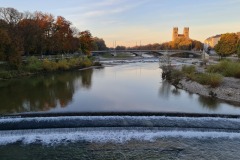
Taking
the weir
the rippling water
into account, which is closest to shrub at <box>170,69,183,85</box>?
the rippling water

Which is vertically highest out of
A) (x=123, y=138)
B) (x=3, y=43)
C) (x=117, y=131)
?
(x=3, y=43)

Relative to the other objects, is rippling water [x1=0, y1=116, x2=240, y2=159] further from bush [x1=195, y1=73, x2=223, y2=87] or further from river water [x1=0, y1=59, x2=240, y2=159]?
bush [x1=195, y1=73, x2=223, y2=87]

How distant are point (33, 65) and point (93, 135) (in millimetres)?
27542

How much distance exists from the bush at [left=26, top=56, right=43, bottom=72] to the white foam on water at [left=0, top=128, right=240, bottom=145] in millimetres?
25593

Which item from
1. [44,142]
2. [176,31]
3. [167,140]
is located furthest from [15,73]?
[176,31]

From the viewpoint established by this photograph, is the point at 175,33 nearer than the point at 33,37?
No

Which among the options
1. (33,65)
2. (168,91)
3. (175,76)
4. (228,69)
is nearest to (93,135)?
(168,91)

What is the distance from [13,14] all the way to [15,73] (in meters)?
21.0

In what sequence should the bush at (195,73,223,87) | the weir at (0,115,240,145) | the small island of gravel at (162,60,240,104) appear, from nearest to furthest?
the weir at (0,115,240,145) < the small island of gravel at (162,60,240,104) < the bush at (195,73,223,87)

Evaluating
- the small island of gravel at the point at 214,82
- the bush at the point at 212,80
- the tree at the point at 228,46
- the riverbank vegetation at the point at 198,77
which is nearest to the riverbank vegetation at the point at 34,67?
the small island of gravel at the point at 214,82

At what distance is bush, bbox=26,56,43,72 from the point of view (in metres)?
37.7

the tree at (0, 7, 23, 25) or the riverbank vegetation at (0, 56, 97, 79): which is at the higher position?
the tree at (0, 7, 23, 25)

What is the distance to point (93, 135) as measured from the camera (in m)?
13.3

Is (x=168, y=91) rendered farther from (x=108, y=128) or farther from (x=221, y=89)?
(x=108, y=128)
